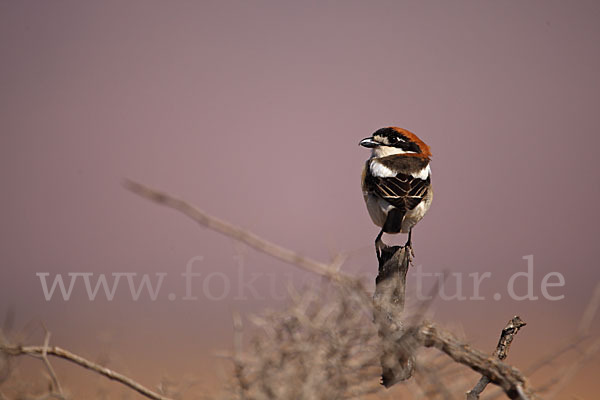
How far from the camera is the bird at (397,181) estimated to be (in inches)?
182

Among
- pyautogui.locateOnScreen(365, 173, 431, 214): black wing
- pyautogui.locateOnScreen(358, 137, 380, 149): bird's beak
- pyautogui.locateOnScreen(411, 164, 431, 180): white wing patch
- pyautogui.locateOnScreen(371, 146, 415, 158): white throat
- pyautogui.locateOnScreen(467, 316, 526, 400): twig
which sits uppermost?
pyautogui.locateOnScreen(358, 137, 380, 149): bird's beak

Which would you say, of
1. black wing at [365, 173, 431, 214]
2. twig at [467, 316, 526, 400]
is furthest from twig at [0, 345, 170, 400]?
black wing at [365, 173, 431, 214]

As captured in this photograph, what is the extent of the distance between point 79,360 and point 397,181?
3.17 metres

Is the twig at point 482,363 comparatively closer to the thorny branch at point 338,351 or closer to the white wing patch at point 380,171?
the thorny branch at point 338,351

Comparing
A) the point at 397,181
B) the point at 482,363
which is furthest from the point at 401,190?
the point at 482,363

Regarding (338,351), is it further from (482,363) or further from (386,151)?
(386,151)

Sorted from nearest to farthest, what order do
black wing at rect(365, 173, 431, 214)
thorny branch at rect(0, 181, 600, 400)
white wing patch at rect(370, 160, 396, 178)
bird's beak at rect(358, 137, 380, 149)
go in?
thorny branch at rect(0, 181, 600, 400) → black wing at rect(365, 173, 431, 214) → white wing patch at rect(370, 160, 396, 178) → bird's beak at rect(358, 137, 380, 149)

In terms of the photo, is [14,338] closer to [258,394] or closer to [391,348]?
[258,394]

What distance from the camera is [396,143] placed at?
5547mm

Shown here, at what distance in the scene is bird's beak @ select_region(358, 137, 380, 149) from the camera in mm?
5625

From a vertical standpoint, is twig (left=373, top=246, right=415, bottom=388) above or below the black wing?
below

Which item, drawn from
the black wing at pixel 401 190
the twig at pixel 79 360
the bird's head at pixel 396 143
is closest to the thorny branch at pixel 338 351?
the twig at pixel 79 360

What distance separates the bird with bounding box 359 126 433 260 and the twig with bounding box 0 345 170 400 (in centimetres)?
229

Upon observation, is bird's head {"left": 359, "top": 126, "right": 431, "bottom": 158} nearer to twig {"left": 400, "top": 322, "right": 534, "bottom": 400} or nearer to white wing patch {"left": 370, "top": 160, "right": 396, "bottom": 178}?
white wing patch {"left": 370, "top": 160, "right": 396, "bottom": 178}
